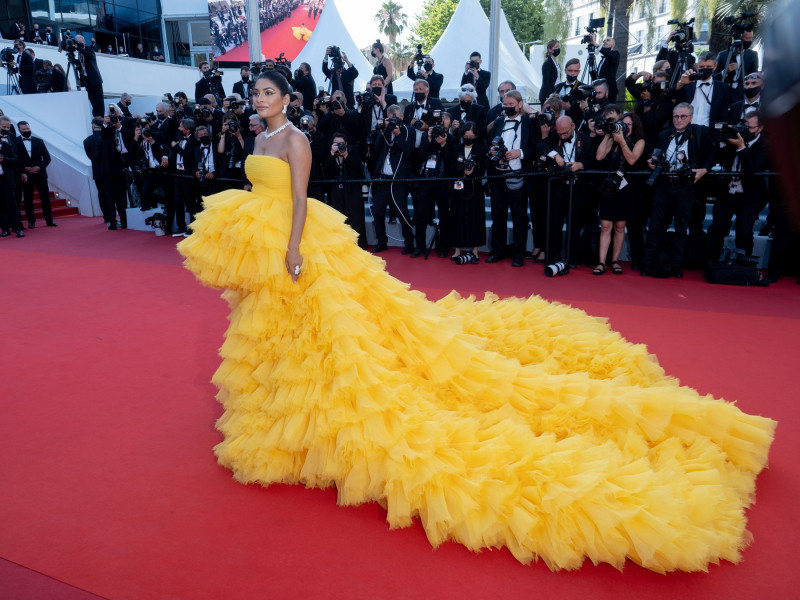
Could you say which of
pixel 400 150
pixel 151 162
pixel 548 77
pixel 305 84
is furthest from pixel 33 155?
pixel 548 77

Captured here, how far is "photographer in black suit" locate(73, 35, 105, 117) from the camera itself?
1377 cm

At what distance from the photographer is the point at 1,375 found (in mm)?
4363

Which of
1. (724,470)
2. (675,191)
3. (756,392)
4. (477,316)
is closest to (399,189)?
(675,191)

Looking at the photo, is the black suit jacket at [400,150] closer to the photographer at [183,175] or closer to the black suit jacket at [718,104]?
the photographer at [183,175]

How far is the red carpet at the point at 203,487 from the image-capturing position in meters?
2.25

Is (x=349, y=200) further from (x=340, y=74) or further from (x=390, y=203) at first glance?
(x=340, y=74)

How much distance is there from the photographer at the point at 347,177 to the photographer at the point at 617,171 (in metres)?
3.12

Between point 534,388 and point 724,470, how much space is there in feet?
2.82

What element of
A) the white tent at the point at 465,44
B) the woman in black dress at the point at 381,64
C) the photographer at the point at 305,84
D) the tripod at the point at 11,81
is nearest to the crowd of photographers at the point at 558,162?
the woman in black dress at the point at 381,64

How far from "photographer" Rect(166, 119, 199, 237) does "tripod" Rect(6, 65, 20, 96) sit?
7.25m

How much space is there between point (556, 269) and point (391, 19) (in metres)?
49.3

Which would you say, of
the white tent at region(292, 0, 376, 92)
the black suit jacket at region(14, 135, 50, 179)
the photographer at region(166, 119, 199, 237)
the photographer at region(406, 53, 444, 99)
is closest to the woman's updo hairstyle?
the photographer at region(406, 53, 444, 99)

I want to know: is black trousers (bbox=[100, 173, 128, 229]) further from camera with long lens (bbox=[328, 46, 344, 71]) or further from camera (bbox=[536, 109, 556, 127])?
camera (bbox=[536, 109, 556, 127])

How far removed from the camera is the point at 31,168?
11.1m
